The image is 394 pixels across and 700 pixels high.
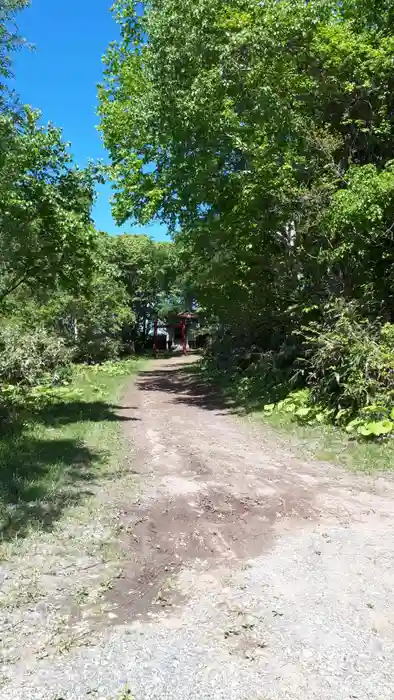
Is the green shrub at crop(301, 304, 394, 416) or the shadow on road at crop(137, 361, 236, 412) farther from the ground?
the green shrub at crop(301, 304, 394, 416)

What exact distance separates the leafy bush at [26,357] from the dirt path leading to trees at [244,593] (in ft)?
20.5

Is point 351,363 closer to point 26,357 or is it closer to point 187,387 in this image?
point 26,357

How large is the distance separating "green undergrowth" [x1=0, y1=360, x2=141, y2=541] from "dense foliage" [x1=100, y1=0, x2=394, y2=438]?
4756mm

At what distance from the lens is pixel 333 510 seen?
630cm

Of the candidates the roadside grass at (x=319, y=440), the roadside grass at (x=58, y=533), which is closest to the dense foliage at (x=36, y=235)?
the roadside grass at (x=58, y=533)

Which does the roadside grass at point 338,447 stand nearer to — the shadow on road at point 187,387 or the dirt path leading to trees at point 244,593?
the dirt path leading to trees at point 244,593

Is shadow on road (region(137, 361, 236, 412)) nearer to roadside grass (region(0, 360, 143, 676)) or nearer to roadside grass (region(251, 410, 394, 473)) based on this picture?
roadside grass (region(251, 410, 394, 473))

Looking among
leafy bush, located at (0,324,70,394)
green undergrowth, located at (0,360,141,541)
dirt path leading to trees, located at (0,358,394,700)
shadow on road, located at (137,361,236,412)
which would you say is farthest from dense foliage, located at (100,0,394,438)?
leafy bush, located at (0,324,70,394)

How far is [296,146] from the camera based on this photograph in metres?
13.1

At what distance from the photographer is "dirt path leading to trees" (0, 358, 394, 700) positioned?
10.7ft

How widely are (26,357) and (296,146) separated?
820cm

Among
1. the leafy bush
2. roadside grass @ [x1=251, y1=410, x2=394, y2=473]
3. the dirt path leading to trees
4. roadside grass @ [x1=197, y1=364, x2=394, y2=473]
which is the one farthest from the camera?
the leafy bush

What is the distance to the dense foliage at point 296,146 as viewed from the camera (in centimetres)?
1147

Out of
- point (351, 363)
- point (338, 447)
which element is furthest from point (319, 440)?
point (351, 363)
